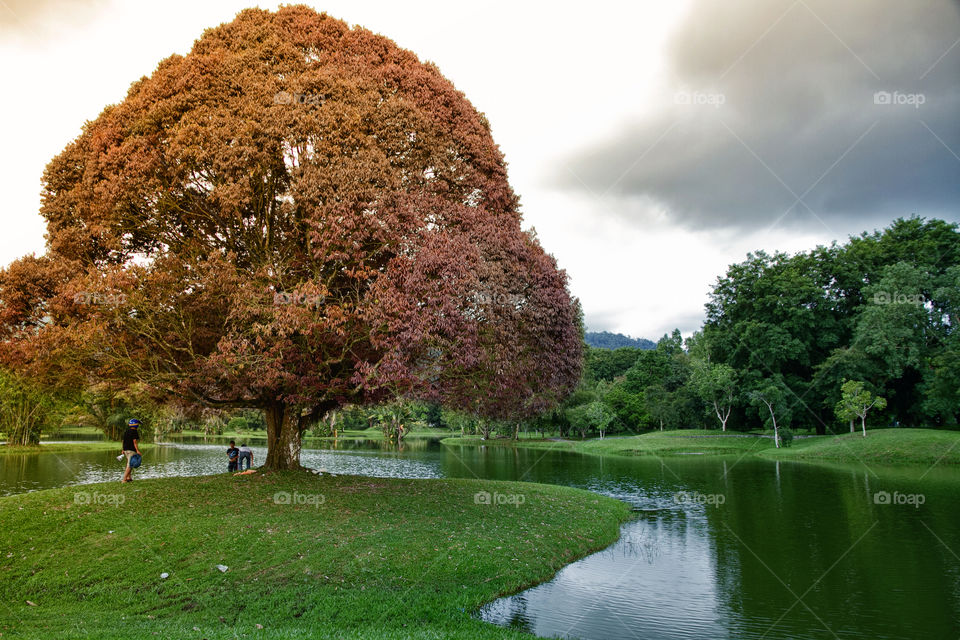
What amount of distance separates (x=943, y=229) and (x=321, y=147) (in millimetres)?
82881

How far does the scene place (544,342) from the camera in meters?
18.8

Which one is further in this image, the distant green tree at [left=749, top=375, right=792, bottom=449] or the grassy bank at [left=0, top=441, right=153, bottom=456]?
the distant green tree at [left=749, top=375, right=792, bottom=449]

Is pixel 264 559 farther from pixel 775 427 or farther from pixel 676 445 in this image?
pixel 775 427

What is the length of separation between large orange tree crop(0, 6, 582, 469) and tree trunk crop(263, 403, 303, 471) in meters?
1.68

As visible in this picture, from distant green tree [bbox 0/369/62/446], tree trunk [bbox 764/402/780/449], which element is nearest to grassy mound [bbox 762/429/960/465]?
tree trunk [bbox 764/402/780/449]

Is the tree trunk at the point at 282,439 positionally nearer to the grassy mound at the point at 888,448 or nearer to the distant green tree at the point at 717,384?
the grassy mound at the point at 888,448

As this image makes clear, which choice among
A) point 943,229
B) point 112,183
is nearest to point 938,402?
point 943,229

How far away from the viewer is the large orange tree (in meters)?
15.8

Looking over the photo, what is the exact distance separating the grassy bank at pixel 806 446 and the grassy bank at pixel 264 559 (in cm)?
4116

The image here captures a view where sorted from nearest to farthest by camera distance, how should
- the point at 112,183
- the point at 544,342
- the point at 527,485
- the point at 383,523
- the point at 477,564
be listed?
the point at 477,564 < the point at 383,523 < the point at 112,183 < the point at 544,342 < the point at 527,485

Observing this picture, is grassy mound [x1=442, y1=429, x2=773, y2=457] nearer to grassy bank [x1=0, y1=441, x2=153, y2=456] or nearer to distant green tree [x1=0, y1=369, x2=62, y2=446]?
grassy bank [x1=0, y1=441, x2=153, y2=456]

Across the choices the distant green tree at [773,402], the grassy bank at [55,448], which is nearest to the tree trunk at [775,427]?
the distant green tree at [773,402]

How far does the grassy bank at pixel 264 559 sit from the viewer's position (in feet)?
34.0

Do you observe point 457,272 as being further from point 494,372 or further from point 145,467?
point 145,467
